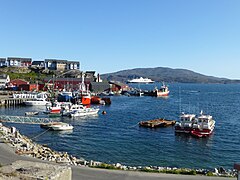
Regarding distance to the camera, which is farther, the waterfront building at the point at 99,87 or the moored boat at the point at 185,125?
the waterfront building at the point at 99,87

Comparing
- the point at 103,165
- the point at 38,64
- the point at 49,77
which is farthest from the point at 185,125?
the point at 38,64

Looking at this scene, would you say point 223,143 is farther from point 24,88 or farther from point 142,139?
point 24,88

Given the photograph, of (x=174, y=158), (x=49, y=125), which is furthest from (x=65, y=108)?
(x=174, y=158)

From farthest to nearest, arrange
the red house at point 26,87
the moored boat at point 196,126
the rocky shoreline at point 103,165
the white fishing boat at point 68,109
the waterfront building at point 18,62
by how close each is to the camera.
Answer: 1. the waterfront building at point 18,62
2. the red house at point 26,87
3. the white fishing boat at point 68,109
4. the moored boat at point 196,126
5. the rocky shoreline at point 103,165

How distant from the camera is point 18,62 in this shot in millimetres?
148750

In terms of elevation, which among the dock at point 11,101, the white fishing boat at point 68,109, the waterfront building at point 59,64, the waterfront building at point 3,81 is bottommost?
the white fishing boat at point 68,109

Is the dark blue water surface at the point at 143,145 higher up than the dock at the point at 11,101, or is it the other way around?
the dock at the point at 11,101

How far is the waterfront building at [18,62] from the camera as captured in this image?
481 ft

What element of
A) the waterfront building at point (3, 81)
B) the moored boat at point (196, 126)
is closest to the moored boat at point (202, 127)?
the moored boat at point (196, 126)

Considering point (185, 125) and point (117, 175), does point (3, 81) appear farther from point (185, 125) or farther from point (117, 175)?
point (117, 175)

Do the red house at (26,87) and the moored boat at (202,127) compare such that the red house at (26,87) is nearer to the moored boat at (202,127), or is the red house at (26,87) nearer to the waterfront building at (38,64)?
the waterfront building at (38,64)

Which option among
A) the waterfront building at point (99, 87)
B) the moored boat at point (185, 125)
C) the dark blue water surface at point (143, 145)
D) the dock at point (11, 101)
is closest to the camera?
the dark blue water surface at point (143, 145)

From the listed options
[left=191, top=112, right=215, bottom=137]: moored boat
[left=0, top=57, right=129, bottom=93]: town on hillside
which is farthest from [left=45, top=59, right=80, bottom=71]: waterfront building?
[left=191, top=112, right=215, bottom=137]: moored boat

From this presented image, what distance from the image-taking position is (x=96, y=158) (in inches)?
1060
